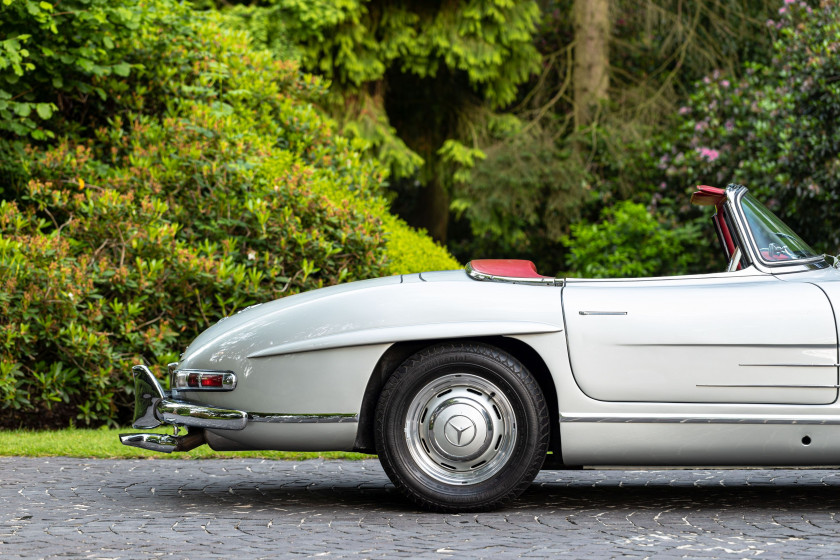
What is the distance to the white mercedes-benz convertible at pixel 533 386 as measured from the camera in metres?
5.05

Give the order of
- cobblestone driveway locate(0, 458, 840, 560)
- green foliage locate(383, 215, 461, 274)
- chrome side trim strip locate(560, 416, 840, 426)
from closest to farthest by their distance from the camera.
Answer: cobblestone driveway locate(0, 458, 840, 560) → chrome side trim strip locate(560, 416, 840, 426) → green foliage locate(383, 215, 461, 274)

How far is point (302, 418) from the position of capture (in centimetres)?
510

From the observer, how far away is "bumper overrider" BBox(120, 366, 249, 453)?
16.8 feet

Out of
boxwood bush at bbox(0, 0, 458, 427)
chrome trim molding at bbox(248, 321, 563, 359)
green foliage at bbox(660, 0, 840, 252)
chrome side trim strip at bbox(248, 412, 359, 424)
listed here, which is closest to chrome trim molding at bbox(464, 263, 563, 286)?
chrome trim molding at bbox(248, 321, 563, 359)

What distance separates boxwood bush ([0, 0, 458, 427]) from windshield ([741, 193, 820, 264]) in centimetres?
450

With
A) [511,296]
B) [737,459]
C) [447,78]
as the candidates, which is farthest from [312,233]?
[447,78]

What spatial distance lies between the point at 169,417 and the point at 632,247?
444 inches

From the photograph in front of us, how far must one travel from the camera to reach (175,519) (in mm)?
5043

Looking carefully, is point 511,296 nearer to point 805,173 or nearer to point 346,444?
point 346,444

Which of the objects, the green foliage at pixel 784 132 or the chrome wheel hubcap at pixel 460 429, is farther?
the green foliage at pixel 784 132

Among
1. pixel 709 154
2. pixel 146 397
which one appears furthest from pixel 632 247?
pixel 146 397

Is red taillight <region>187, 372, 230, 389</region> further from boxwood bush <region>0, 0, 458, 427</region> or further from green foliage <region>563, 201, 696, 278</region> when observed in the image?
green foliage <region>563, 201, 696, 278</region>

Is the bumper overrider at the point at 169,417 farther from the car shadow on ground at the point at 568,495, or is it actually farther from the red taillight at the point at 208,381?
the car shadow on ground at the point at 568,495

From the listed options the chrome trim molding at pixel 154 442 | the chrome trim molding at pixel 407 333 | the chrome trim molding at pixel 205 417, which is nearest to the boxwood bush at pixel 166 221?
the chrome trim molding at pixel 154 442
